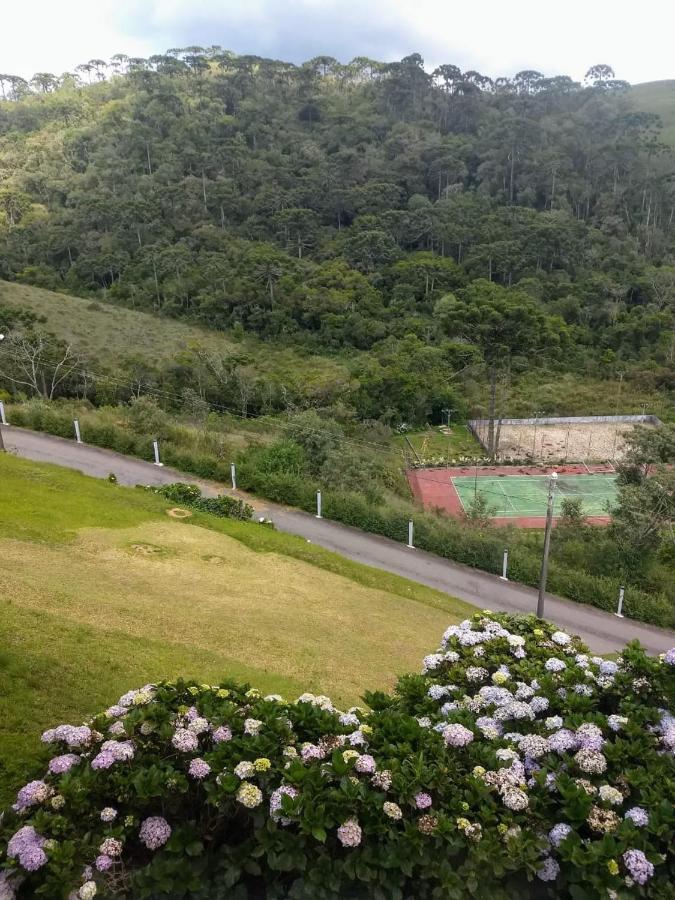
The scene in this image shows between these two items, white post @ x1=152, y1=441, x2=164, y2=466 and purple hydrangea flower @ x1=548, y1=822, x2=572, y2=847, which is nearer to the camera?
purple hydrangea flower @ x1=548, y1=822, x2=572, y2=847

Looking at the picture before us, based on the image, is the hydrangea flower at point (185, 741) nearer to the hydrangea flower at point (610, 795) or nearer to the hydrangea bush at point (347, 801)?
the hydrangea bush at point (347, 801)

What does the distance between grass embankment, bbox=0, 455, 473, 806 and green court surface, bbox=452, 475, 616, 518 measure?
11.0 meters

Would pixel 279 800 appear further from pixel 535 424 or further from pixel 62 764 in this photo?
pixel 535 424

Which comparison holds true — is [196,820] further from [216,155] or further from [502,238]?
[216,155]

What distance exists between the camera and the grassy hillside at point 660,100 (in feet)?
302

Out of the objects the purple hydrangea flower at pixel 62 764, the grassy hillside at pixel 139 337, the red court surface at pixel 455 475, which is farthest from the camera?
the grassy hillside at pixel 139 337

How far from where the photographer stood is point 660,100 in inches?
4178

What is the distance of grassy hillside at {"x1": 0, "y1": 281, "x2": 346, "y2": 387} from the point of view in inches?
1450

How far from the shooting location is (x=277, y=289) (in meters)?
47.6

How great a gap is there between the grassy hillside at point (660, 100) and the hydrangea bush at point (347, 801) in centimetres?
9964

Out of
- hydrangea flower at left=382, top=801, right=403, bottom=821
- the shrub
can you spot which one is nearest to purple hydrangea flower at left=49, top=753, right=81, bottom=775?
hydrangea flower at left=382, top=801, right=403, bottom=821

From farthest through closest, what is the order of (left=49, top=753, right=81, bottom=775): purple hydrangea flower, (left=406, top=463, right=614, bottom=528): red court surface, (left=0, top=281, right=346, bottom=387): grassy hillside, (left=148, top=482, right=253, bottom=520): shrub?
(left=0, top=281, right=346, bottom=387): grassy hillside, (left=406, top=463, right=614, bottom=528): red court surface, (left=148, top=482, right=253, bottom=520): shrub, (left=49, top=753, right=81, bottom=775): purple hydrangea flower

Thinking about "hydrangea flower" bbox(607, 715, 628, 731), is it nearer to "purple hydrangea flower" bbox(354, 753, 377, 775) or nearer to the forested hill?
"purple hydrangea flower" bbox(354, 753, 377, 775)

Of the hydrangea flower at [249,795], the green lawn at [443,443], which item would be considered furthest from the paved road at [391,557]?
the green lawn at [443,443]
